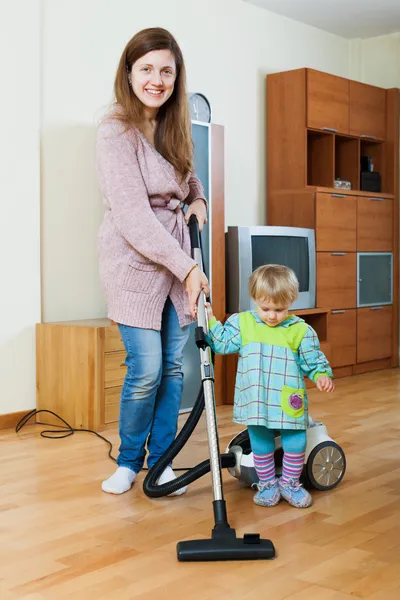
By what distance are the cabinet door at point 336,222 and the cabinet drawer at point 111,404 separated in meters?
2.00

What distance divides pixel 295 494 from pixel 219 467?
0.46 m

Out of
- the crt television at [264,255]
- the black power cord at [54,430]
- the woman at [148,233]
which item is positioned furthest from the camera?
the crt television at [264,255]

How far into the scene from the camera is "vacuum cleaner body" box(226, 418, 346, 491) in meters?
2.64

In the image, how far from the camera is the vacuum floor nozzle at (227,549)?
80.4 inches

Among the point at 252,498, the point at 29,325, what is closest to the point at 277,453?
the point at 252,498

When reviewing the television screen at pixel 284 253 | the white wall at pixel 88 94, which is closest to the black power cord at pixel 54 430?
the white wall at pixel 88 94

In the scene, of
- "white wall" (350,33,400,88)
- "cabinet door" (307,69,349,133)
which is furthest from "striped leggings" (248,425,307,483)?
"white wall" (350,33,400,88)

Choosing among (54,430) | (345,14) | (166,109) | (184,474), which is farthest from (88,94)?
(184,474)

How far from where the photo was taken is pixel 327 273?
17.8 ft

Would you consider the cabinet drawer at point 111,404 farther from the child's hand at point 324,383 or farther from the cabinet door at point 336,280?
the cabinet door at point 336,280

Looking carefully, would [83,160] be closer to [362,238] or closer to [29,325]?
[29,325]

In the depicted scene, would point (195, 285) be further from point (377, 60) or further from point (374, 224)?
point (377, 60)

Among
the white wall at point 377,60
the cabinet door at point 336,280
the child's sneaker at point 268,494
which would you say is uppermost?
the white wall at point 377,60

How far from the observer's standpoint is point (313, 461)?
2.64 m
